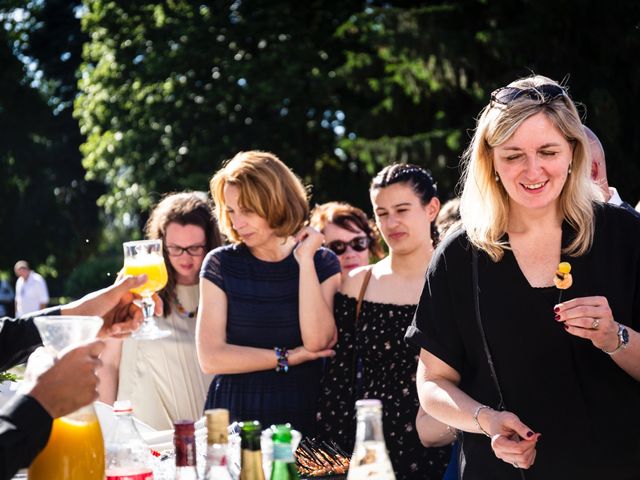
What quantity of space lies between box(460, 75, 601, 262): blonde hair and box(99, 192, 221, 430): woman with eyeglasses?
6.61 feet

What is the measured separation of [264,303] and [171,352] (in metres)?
0.65

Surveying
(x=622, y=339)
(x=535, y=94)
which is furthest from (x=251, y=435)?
(x=535, y=94)

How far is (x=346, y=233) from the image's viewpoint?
5.43m

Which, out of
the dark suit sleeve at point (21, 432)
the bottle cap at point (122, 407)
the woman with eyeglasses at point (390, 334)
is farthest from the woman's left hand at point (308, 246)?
the dark suit sleeve at point (21, 432)

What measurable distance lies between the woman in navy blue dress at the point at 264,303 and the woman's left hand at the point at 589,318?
1734mm

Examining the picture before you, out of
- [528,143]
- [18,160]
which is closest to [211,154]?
[18,160]

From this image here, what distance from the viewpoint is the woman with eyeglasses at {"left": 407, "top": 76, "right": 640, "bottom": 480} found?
2566 millimetres

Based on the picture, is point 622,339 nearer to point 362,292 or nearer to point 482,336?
point 482,336

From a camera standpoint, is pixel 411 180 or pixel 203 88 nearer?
pixel 411 180

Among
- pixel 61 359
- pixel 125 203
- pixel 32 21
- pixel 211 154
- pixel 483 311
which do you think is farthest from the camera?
pixel 32 21

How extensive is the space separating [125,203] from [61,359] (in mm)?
19538

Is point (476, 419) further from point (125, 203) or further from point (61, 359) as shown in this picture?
point (125, 203)

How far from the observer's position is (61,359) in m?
1.93

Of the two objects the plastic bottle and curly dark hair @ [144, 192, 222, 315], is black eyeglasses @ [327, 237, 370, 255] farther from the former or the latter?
the plastic bottle
